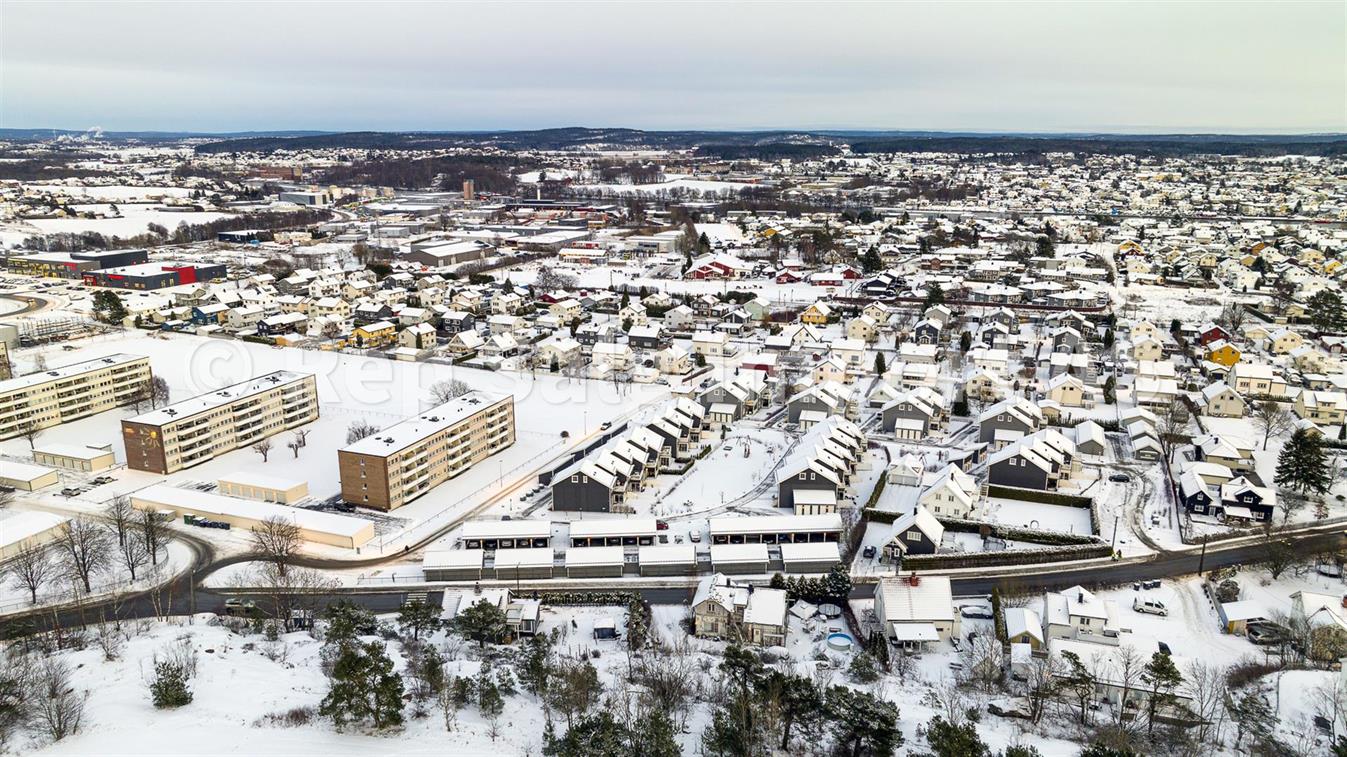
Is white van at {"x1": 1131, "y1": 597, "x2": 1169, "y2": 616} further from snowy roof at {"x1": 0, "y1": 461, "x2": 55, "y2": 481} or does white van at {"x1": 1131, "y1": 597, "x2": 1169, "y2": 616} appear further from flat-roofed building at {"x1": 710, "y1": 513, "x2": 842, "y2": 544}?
snowy roof at {"x1": 0, "y1": 461, "x2": 55, "y2": 481}

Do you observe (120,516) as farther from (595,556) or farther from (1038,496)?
(1038,496)

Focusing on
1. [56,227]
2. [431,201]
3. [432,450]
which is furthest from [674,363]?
[431,201]

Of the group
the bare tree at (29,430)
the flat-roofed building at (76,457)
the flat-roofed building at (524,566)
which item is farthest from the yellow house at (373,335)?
the flat-roofed building at (524,566)

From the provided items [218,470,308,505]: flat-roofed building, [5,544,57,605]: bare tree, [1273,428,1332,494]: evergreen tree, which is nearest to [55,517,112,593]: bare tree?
[5,544,57,605]: bare tree

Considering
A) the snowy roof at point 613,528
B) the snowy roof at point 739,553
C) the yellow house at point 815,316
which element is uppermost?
the yellow house at point 815,316

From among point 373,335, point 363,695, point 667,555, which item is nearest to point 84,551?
point 363,695

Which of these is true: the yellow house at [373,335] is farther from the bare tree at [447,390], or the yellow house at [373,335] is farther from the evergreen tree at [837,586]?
A: the evergreen tree at [837,586]
